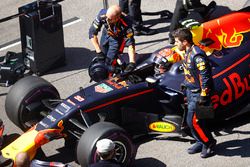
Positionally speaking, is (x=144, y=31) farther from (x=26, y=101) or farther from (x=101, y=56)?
(x=26, y=101)

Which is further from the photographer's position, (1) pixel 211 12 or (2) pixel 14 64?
(1) pixel 211 12

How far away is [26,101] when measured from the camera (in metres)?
9.55

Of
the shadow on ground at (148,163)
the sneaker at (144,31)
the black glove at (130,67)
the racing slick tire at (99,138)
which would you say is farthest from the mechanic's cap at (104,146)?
the sneaker at (144,31)

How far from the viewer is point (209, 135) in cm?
900

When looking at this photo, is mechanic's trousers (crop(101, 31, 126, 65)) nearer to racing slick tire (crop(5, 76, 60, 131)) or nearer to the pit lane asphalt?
the pit lane asphalt

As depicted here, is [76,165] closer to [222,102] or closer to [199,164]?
[199,164]

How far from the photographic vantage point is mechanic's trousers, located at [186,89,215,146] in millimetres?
8820

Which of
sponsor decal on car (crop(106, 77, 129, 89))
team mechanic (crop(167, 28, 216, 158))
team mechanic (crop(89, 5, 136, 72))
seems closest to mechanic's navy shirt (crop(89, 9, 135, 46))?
team mechanic (crop(89, 5, 136, 72))

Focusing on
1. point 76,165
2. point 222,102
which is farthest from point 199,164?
point 76,165

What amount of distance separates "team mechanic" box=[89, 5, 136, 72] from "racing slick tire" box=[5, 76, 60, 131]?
1171mm

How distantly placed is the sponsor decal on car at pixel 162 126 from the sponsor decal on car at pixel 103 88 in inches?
31.7

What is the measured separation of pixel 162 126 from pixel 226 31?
1.74 m

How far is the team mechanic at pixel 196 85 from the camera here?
8.55m

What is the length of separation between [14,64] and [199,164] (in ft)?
13.5
